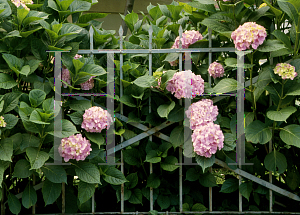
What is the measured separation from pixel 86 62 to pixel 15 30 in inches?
19.5

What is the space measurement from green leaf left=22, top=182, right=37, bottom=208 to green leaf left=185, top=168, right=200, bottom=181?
107cm

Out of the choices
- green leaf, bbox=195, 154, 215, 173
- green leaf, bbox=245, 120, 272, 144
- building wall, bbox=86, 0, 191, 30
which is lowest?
green leaf, bbox=195, 154, 215, 173

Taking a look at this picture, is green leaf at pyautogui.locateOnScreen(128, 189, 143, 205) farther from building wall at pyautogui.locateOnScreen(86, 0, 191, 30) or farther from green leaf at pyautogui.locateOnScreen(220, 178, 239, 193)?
building wall at pyautogui.locateOnScreen(86, 0, 191, 30)

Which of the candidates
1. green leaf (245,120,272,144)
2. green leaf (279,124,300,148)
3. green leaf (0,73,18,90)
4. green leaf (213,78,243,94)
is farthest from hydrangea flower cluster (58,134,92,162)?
green leaf (279,124,300,148)

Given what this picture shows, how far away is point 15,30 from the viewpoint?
1.88 metres

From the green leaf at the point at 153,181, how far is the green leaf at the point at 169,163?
0.11m

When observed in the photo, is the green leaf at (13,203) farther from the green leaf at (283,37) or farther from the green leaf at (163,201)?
the green leaf at (283,37)

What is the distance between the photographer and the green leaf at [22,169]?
181 centimetres

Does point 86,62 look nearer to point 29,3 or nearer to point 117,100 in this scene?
point 117,100

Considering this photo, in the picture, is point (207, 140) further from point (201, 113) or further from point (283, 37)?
point (283, 37)

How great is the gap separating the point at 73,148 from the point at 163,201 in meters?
0.80

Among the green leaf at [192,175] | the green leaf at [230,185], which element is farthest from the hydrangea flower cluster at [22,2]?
the green leaf at [230,185]

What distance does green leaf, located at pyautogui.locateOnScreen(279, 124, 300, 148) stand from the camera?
185 cm

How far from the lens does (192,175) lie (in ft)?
6.84
